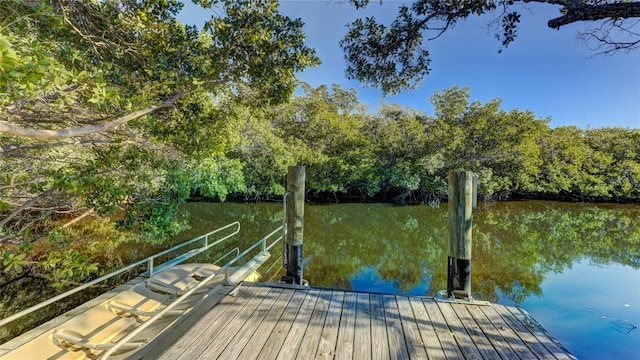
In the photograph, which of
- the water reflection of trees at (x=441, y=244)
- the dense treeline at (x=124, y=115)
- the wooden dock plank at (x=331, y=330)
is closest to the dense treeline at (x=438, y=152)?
the dense treeline at (x=124, y=115)

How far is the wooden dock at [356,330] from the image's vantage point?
1.87 m

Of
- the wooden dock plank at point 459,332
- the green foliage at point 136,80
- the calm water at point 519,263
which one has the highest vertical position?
the green foliage at point 136,80

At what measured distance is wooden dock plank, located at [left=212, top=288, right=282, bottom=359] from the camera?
72.8 inches

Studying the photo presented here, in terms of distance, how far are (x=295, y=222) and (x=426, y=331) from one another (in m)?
1.77

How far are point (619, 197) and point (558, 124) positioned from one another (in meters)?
5.80

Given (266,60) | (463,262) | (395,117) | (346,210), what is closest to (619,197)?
(395,117)

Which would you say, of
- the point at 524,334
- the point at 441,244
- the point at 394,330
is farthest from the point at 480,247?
the point at 394,330

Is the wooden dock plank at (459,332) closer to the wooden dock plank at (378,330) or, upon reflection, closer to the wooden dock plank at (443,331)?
the wooden dock plank at (443,331)

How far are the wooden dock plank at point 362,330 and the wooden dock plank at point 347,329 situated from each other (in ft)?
0.10

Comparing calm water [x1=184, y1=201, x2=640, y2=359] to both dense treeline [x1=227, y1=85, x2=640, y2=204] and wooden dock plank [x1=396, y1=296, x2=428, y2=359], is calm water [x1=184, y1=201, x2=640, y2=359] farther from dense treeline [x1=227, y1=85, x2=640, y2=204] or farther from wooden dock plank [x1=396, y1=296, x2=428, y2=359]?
dense treeline [x1=227, y1=85, x2=640, y2=204]

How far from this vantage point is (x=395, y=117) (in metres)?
18.4

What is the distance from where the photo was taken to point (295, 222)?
3.31m

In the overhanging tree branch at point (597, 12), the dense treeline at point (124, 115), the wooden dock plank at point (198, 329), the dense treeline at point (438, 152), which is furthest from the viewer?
the dense treeline at point (438, 152)

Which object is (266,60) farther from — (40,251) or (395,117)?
(395,117)
